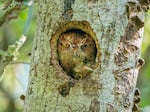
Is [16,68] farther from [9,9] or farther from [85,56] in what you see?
[85,56]

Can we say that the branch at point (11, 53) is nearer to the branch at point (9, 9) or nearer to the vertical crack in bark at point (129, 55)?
the branch at point (9, 9)

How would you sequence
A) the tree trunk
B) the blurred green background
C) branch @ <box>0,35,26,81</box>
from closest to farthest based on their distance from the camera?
the tree trunk, branch @ <box>0,35,26,81</box>, the blurred green background

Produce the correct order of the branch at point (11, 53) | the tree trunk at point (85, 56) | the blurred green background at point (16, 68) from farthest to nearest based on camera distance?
the blurred green background at point (16, 68) < the branch at point (11, 53) < the tree trunk at point (85, 56)

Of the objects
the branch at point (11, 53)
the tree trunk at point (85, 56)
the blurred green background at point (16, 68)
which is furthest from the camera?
the blurred green background at point (16, 68)

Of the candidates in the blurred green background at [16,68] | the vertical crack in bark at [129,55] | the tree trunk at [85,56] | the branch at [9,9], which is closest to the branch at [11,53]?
Answer: the branch at [9,9]

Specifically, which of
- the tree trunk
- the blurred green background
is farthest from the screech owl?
the blurred green background

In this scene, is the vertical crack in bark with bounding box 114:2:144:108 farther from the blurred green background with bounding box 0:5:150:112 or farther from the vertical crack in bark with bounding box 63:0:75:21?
the blurred green background with bounding box 0:5:150:112
